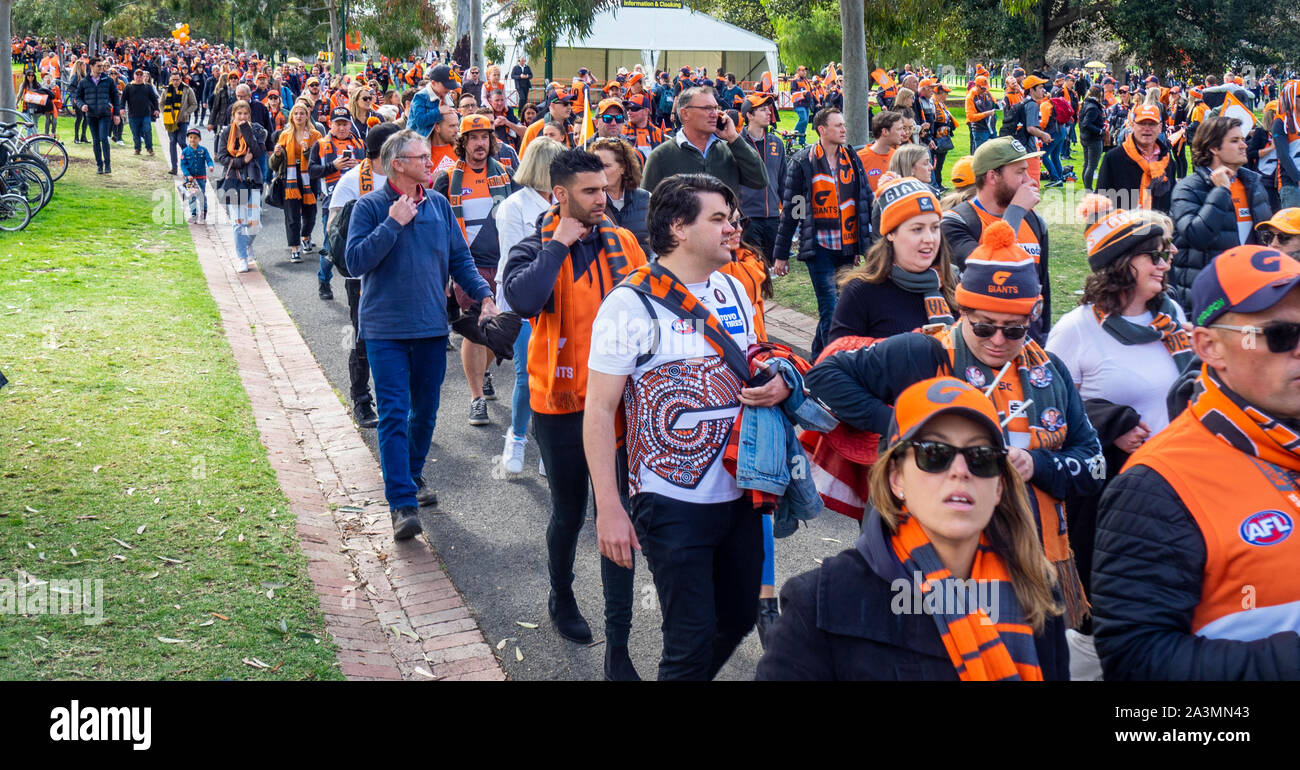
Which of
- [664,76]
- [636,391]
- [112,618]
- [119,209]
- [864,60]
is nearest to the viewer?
[636,391]

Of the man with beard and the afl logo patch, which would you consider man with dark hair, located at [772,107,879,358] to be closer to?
the man with beard

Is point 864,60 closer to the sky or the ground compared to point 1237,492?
closer to the sky

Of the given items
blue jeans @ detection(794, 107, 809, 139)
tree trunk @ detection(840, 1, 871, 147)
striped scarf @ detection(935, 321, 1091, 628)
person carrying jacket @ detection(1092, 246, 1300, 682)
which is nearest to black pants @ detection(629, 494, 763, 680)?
striped scarf @ detection(935, 321, 1091, 628)

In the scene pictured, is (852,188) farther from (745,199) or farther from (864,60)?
(864,60)

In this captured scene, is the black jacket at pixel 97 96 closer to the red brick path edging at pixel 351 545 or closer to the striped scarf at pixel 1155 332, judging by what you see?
the red brick path edging at pixel 351 545

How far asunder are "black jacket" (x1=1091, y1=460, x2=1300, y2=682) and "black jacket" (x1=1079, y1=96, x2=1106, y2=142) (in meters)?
19.8

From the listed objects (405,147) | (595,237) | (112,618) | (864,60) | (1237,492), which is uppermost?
(864,60)

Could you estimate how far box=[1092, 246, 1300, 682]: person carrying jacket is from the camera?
7.82 feet

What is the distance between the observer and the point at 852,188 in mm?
9430

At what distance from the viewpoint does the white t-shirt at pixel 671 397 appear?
3.86 meters

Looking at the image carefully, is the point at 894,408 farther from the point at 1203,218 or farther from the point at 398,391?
the point at 1203,218

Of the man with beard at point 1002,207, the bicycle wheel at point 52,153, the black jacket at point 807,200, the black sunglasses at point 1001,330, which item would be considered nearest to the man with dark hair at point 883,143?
the black jacket at point 807,200

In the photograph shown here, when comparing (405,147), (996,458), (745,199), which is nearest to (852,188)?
(745,199)

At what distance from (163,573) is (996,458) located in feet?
13.9
